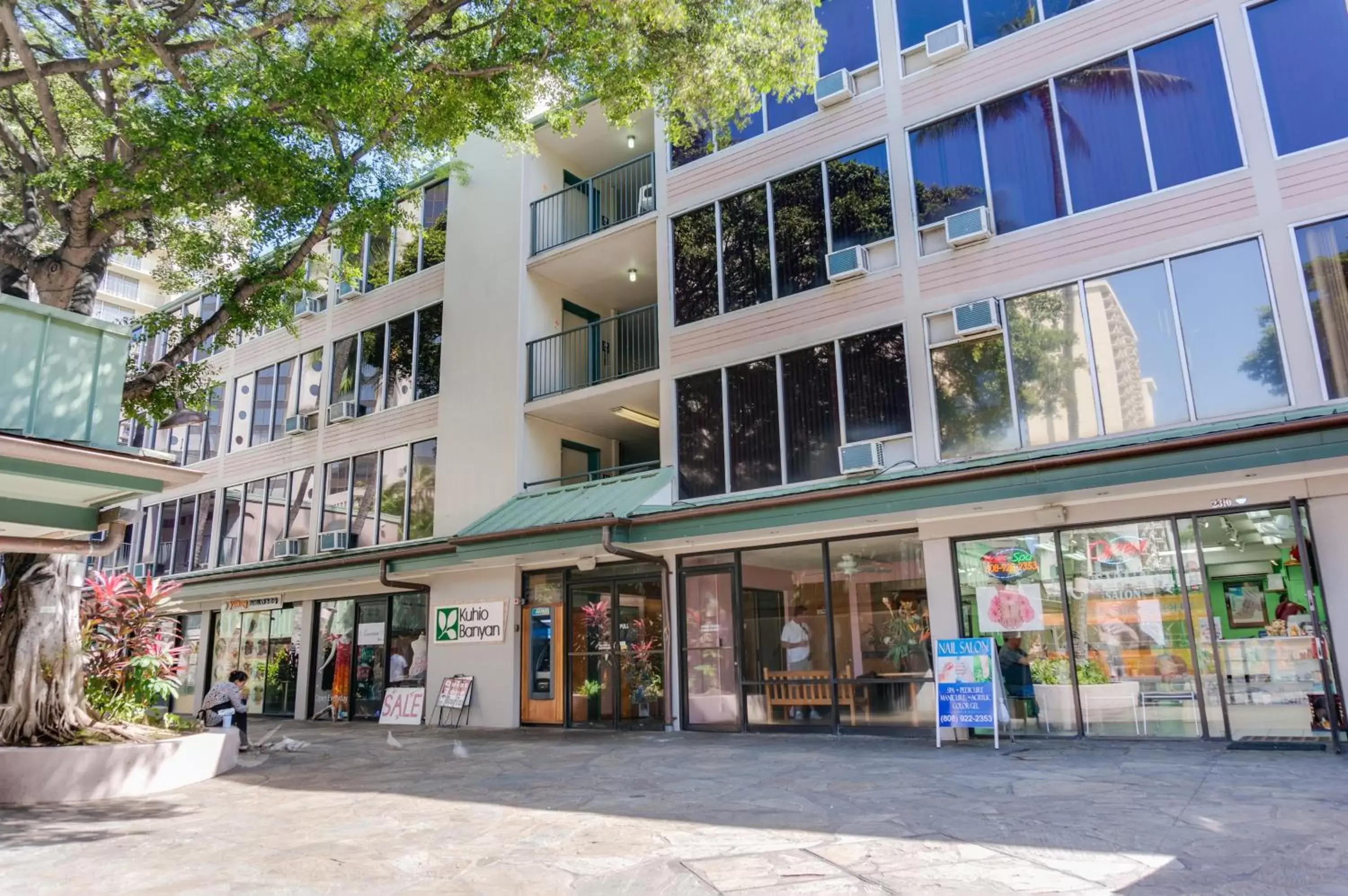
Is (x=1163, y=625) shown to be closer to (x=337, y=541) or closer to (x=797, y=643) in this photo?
(x=797, y=643)

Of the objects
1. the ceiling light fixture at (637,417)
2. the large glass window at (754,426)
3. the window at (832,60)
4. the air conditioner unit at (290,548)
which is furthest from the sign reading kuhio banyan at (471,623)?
the window at (832,60)

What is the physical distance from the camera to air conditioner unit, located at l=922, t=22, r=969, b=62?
1218 cm

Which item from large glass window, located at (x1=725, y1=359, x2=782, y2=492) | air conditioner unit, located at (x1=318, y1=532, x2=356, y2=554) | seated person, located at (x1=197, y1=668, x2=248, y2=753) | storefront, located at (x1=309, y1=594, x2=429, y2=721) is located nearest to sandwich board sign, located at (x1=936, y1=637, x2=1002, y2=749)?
large glass window, located at (x1=725, y1=359, x2=782, y2=492)

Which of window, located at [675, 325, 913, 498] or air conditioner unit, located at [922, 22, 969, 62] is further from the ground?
air conditioner unit, located at [922, 22, 969, 62]

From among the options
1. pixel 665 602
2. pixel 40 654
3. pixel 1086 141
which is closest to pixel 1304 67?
pixel 1086 141

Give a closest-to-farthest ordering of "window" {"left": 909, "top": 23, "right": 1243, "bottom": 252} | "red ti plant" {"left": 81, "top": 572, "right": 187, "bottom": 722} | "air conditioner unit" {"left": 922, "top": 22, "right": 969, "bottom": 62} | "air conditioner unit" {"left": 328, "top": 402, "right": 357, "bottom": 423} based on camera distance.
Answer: "window" {"left": 909, "top": 23, "right": 1243, "bottom": 252} < "red ti plant" {"left": 81, "top": 572, "right": 187, "bottom": 722} < "air conditioner unit" {"left": 922, "top": 22, "right": 969, "bottom": 62} < "air conditioner unit" {"left": 328, "top": 402, "right": 357, "bottom": 423}

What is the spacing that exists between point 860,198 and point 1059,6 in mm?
3498

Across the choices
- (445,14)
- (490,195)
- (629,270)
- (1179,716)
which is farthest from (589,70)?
(1179,716)

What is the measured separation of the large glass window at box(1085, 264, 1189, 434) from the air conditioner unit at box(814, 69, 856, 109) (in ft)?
15.7

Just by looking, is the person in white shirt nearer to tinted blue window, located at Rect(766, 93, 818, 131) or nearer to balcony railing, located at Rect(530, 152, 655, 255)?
tinted blue window, located at Rect(766, 93, 818, 131)

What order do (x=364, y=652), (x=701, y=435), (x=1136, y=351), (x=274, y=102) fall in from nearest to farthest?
(x=274, y=102) → (x=1136, y=351) → (x=701, y=435) → (x=364, y=652)

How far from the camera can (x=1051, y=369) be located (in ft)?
35.6

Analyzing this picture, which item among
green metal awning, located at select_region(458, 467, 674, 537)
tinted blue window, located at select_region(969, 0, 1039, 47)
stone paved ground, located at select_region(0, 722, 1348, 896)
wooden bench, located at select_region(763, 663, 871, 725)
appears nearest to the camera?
stone paved ground, located at select_region(0, 722, 1348, 896)

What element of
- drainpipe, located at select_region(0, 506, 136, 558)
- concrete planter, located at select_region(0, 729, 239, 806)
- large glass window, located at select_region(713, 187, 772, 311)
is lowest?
concrete planter, located at select_region(0, 729, 239, 806)
